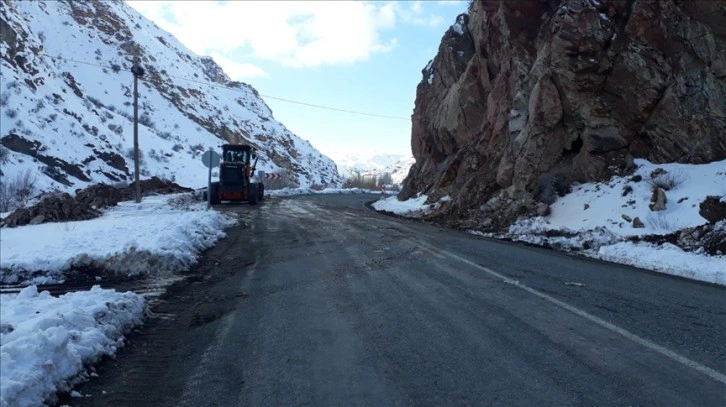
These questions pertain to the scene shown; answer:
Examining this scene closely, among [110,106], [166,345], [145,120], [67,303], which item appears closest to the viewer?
[166,345]

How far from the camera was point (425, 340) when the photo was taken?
5.31 m

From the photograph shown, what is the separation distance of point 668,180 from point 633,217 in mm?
1667

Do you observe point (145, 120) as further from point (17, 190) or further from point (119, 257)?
point (119, 257)

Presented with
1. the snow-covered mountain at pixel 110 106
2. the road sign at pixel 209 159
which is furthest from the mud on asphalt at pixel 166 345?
the snow-covered mountain at pixel 110 106

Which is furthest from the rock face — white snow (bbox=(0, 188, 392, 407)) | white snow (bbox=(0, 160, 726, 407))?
white snow (bbox=(0, 188, 392, 407))

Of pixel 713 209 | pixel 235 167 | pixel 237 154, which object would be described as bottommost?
pixel 713 209

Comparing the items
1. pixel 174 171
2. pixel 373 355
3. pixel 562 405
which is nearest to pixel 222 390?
pixel 373 355

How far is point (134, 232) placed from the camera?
40.1ft

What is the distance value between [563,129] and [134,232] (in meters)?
15.1

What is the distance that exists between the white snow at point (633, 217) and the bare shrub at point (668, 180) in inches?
2.0

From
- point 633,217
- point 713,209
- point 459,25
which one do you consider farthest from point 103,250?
point 459,25

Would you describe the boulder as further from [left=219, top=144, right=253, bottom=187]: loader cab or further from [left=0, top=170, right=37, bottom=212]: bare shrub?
[left=0, top=170, right=37, bottom=212]: bare shrub

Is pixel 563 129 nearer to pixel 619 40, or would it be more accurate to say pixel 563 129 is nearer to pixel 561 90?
pixel 561 90

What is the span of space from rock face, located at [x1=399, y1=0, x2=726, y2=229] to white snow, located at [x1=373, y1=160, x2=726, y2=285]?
2.78ft
